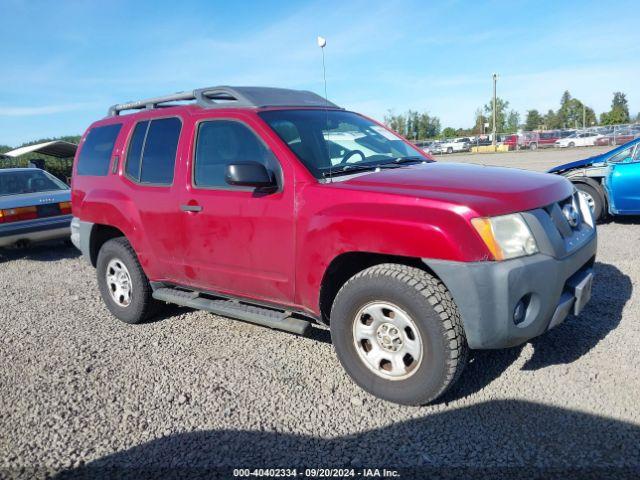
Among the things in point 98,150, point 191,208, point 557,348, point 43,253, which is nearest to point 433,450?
point 557,348

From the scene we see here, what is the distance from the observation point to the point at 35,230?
25.8 feet

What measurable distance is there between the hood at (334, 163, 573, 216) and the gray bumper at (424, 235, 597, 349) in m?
0.31

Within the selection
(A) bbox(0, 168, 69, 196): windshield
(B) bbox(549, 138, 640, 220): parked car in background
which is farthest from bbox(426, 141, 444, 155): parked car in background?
(A) bbox(0, 168, 69, 196): windshield

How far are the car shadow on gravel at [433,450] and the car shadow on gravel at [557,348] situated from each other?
0.37m

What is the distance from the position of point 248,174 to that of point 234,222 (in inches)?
19.5

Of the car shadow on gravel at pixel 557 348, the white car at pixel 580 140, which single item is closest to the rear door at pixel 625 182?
the car shadow on gravel at pixel 557 348

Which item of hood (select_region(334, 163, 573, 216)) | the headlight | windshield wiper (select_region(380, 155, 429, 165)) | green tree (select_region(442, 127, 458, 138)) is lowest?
the headlight

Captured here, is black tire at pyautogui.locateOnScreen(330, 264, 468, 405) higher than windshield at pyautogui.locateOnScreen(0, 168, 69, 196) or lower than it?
lower

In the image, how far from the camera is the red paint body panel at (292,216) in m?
2.83

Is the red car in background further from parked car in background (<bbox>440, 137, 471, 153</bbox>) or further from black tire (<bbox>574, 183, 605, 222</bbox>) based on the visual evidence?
black tire (<bbox>574, 183, 605, 222</bbox>)

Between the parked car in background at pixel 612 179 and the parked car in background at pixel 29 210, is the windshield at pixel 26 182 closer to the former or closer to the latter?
the parked car in background at pixel 29 210

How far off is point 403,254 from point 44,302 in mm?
4585

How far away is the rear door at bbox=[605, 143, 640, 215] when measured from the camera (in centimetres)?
763

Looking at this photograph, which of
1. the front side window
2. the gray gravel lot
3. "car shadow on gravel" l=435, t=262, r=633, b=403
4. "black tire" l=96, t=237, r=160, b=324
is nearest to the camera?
the gray gravel lot
